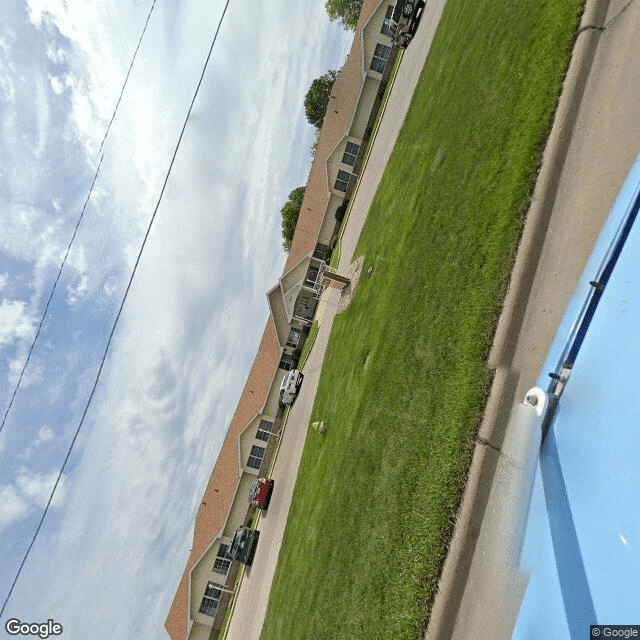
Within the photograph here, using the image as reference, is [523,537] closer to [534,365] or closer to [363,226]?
[534,365]

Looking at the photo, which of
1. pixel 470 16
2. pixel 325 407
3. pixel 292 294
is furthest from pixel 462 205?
pixel 292 294

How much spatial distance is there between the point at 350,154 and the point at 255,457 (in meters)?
19.4

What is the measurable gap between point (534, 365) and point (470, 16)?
37.7 feet

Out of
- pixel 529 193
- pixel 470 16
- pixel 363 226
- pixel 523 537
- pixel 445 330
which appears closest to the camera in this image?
pixel 523 537

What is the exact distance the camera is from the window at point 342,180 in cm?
3045

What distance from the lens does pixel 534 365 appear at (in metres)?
6.11

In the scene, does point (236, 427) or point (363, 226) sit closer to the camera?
point (363, 226)

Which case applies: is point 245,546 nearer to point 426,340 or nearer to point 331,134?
point 426,340

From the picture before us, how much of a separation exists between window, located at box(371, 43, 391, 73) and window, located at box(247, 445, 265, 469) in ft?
77.6

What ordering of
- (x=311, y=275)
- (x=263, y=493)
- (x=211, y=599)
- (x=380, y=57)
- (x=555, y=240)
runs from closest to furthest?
(x=555, y=240)
(x=263, y=493)
(x=380, y=57)
(x=311, y=275)
(x=211, y=599)

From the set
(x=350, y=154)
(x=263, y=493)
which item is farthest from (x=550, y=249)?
(x=350, y=154)

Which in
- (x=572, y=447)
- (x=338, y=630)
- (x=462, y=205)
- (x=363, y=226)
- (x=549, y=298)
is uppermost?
(x=363, y=226)

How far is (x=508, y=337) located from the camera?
21.8 ft

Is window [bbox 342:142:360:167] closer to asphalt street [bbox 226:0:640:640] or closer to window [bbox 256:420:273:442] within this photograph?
window [bbox 256:420:273:442]
